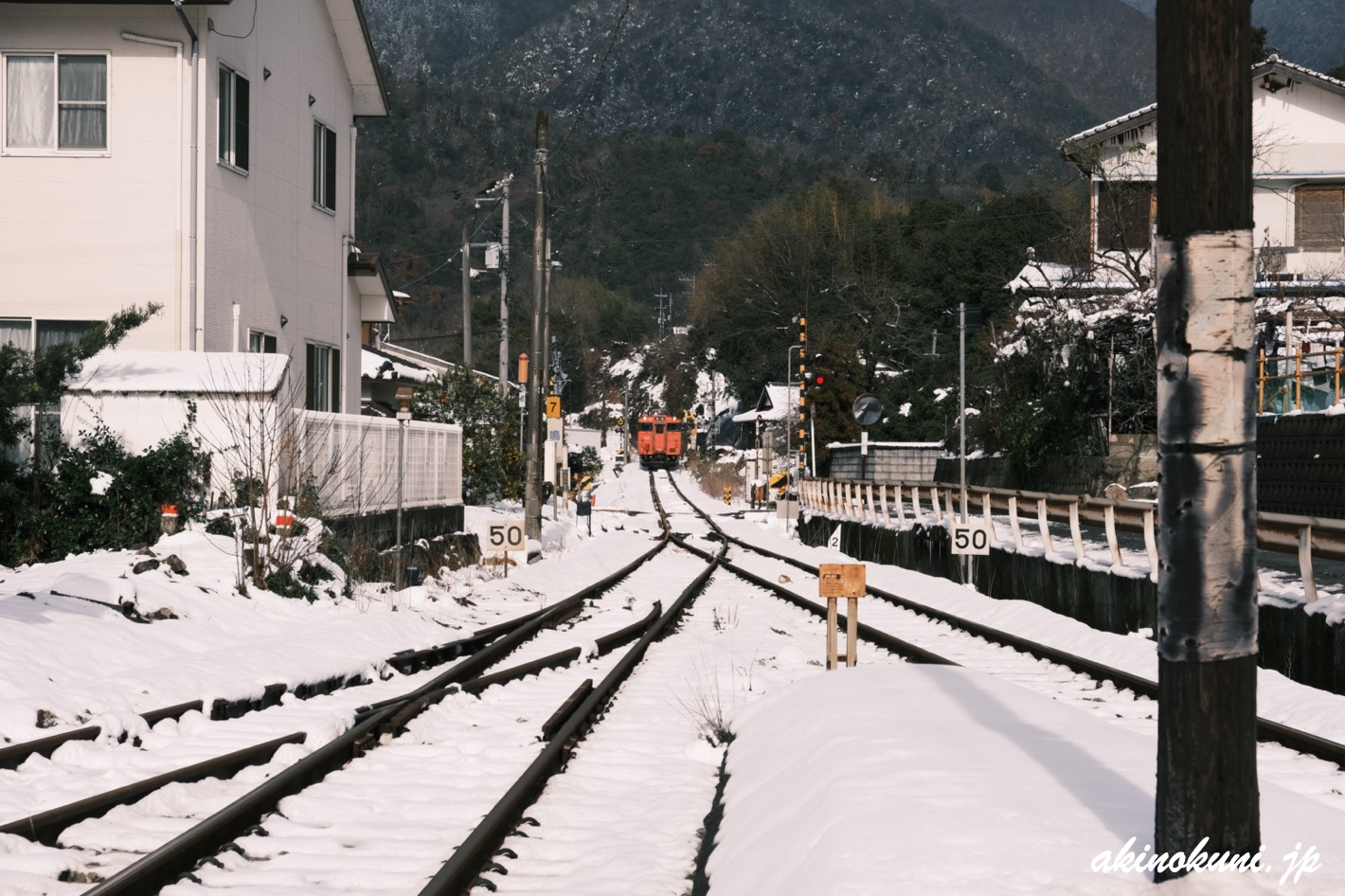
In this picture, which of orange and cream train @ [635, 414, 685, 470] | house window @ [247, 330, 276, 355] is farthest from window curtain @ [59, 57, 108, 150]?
orange and cream train @ [635, 414, 685, 470]

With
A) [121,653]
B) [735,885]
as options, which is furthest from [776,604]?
[735,885]

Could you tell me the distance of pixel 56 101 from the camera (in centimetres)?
2166

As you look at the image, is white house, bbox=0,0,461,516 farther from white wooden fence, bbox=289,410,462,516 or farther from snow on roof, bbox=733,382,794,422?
snow on roof, bbox=733,382,794,422

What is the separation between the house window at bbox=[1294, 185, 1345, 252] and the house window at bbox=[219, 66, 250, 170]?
3332 cm

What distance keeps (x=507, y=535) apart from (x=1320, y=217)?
105 ft

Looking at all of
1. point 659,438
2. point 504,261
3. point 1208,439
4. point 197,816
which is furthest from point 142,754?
point 659,438

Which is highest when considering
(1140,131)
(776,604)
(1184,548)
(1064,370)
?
(1140,131)

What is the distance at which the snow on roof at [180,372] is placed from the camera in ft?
61.5

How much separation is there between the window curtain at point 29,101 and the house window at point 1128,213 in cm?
2923

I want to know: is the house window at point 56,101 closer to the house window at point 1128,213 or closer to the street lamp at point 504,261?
the street lamp at point 504,261

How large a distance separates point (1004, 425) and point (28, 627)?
29463 mm

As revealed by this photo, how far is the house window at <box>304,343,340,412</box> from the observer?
1054 inches

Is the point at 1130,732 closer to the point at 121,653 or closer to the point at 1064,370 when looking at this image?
the point at 121,653

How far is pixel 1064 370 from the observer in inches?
1399
